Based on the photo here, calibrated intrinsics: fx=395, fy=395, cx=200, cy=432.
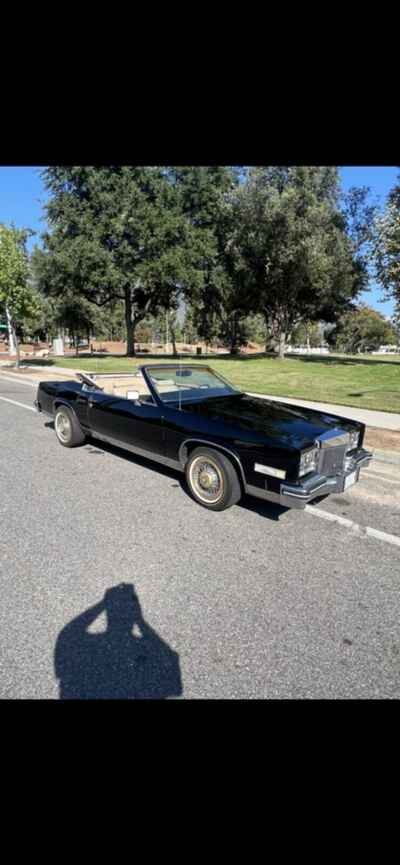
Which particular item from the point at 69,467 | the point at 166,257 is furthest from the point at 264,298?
the point at 69,467

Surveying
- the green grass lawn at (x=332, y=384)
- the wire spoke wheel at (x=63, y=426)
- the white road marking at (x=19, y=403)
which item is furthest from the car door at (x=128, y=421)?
the white road marking at (x=19, y=403)

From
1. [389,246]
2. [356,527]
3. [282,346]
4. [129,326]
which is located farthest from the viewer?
[129,326]

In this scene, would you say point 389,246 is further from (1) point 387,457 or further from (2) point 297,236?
(1) point 387,457

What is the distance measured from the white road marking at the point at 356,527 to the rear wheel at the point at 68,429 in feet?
11.3

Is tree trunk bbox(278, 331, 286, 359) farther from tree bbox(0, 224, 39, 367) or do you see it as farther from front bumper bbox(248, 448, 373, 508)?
front bumper bbox(248, 448, 373, 508)

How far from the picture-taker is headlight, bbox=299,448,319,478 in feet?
10.5

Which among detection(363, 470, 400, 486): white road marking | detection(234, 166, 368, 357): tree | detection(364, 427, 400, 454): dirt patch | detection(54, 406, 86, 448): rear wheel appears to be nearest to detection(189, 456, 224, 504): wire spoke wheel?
detection(363, 470, 400, 486): white road marking

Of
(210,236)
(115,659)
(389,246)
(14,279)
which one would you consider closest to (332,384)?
(389,246)

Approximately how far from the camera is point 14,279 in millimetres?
18312

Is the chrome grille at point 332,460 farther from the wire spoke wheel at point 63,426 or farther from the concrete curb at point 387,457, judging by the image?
the wire spoke wheel at point 63,426

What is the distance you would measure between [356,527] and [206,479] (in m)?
1.44
